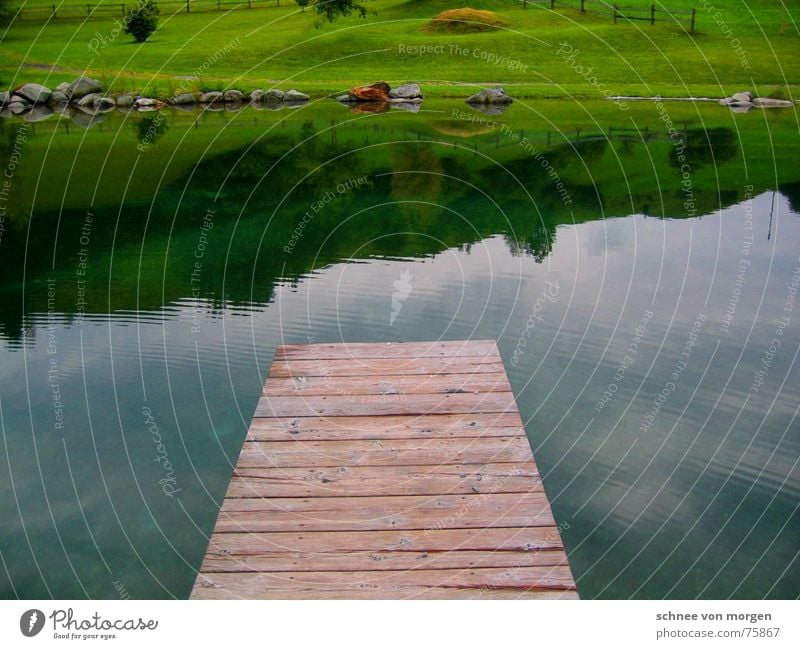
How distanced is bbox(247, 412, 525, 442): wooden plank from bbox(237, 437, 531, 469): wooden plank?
13cm

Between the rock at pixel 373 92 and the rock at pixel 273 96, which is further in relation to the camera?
the rock at pixel 273 96

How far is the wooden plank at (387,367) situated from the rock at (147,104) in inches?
1420

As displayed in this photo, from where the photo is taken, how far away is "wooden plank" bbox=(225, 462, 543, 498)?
277 inches

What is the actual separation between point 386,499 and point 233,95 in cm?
4020

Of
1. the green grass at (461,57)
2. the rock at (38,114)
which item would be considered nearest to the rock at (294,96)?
the green grass at (461,57)

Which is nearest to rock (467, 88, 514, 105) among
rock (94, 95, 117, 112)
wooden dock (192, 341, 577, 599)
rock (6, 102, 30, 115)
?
rock (94, 95, 117, 112)

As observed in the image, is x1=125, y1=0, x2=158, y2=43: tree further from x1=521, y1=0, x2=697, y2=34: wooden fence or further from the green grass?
x1=521, y1=0, x2=697, y2=34: wooden fence

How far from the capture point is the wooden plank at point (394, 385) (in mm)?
9367

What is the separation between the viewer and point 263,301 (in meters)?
14.1

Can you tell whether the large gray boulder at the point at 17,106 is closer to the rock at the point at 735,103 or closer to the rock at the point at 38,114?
the rock at the point at 38,114

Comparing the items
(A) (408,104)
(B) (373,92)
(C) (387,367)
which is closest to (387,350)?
(C) (387,367)

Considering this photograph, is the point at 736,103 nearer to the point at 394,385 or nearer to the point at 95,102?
the point at 95,102

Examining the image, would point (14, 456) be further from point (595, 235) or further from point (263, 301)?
point (595, 235)

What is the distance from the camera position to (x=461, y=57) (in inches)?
1983
